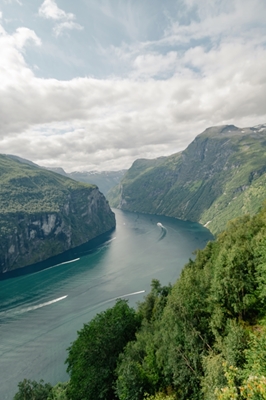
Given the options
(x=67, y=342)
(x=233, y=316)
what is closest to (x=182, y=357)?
(x=233, y=316)

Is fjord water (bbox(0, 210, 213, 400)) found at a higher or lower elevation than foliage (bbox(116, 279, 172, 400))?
lower

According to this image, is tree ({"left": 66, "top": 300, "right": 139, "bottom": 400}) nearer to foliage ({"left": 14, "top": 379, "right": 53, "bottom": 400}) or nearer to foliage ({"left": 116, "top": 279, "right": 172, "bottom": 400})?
foliage ({"left": 116, "top": 279, "right": 172, "bottom": 400})

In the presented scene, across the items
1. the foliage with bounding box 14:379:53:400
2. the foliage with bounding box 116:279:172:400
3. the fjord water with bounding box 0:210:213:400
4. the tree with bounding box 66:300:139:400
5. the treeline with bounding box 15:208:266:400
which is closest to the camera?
the treeline with bounding box 15:208:266:400

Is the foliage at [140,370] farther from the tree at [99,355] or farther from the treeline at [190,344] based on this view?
the tree at [99,355]

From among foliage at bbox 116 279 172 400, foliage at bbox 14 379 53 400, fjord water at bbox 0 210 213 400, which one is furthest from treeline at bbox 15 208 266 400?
fjord water at bbox 0 210 213 400

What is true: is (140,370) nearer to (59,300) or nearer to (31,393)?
(31,393)

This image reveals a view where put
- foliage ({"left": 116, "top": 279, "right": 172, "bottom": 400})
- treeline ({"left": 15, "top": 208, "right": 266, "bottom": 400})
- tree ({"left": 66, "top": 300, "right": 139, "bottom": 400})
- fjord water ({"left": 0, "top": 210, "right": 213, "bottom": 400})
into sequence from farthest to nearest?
1. fjord water ({"left": 0, "top": 210, "right": 213, "bottom": 400})
2. tree ({"left": 66, "top": 300, "right": 139, "bottom": 400})
3. foliage ({"left": 116, "top": 279, "right": 172, "bottom": 400})
4. treeline ({"left": 15, "top": 208, "right": 266, "bottom": 400})

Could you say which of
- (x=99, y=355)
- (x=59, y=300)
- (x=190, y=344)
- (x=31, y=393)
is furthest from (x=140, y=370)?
(x=59, y=300)

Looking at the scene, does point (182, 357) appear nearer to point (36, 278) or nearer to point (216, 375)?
point (216, 375)
